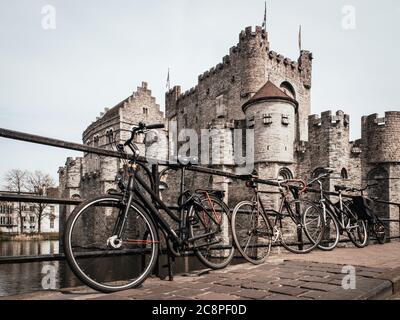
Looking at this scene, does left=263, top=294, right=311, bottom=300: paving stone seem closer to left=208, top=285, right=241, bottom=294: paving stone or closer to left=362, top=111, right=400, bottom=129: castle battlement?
left=208, top=285, right=241, bottom=294: paving stone

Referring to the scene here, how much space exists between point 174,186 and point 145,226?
79.7 ft

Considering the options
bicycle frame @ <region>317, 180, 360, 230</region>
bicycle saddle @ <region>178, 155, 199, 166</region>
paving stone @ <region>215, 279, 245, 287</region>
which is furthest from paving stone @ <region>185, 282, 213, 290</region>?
bicycle frame @ <region>317, 180, 360, 230</region>

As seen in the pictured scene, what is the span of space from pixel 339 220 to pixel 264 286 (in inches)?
149

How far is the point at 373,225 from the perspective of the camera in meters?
6.86

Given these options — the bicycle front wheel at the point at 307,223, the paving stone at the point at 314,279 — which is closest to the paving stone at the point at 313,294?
the paving stone at the point at 314,279

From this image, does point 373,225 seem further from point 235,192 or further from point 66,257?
point 235,192

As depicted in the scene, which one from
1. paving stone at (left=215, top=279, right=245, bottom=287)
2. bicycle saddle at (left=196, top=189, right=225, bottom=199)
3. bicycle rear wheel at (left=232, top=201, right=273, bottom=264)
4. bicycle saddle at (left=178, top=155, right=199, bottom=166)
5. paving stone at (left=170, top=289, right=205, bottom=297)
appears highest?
bicycle saddle at (left=178, top=155, right=199, bottom=166)

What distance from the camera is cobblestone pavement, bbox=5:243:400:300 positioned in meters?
2.53

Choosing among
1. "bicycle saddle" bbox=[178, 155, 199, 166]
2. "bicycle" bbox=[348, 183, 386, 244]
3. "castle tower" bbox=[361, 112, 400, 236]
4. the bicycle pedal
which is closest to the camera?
the bicycle pedal

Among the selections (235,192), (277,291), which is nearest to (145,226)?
(277,291)

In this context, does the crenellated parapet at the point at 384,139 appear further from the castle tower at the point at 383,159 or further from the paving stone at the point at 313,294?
the paving stone at the point at 313,294

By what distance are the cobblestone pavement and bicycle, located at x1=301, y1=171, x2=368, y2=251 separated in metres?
1.85

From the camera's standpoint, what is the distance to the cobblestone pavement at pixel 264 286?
8.29 feet
